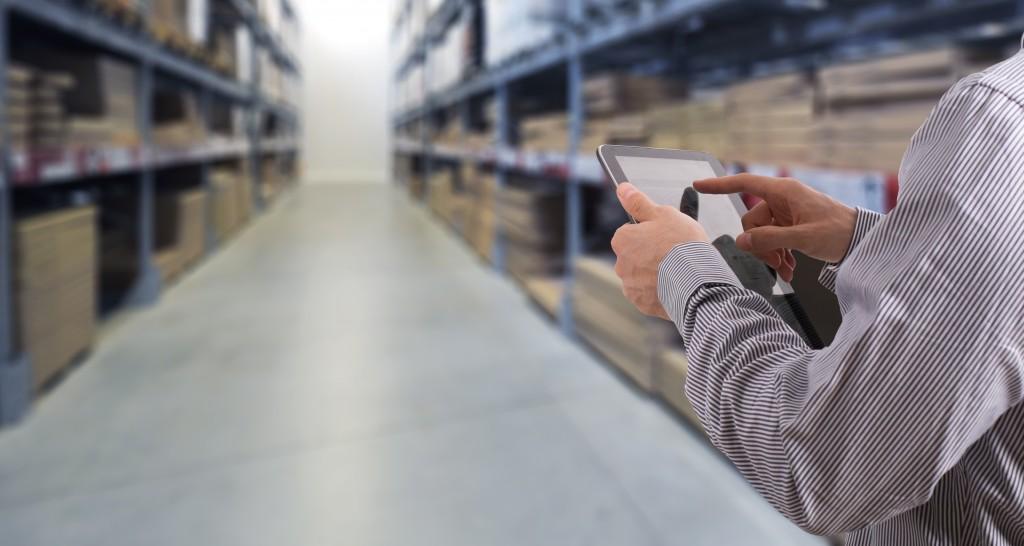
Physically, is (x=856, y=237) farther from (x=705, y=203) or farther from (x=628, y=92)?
(x=628, y=92)

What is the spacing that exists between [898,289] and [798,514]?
20 cm

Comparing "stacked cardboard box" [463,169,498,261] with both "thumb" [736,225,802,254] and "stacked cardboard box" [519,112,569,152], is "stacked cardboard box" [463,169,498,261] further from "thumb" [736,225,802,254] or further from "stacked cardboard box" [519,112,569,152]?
"thumb" [736,225,802,254]

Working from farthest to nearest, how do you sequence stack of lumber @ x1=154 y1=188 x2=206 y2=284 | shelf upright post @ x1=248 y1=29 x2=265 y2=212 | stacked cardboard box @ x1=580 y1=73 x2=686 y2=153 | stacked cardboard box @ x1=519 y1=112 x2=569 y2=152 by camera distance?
shelf upright post @ x1=248 y1=29 x2=265 y2=212
stack of lumber @ x1=154 y1=188 x2=206 y2=284
stacked cardboard box @ x1=519 y1=112 x2=569 y2=152
stacked cardboard box @ x1=580 y1=73 x2=686 y2=153

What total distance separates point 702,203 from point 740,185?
0.15 feet

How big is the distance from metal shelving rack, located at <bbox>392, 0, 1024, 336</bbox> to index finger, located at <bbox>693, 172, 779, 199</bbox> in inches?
32.3

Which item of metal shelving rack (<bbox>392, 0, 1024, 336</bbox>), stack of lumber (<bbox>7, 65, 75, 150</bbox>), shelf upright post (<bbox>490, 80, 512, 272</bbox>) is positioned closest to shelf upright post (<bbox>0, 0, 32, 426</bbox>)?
stack of lumber (<bbox>7, 65, 75, 150</bbox>)

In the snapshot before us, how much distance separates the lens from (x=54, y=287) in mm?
2309

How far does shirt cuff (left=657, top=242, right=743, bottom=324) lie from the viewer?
1.88 ft

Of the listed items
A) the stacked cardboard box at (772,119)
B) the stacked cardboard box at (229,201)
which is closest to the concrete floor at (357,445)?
the stacked cardboard box at (772,119)

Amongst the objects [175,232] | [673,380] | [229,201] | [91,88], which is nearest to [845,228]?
[673,380]

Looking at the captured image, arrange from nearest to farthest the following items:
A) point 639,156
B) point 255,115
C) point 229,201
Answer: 1. point 639,156
2. point 229,201
3. point 255,115

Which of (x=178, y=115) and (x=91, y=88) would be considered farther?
(x=178, y=115)

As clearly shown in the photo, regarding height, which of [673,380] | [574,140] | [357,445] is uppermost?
[574,140]

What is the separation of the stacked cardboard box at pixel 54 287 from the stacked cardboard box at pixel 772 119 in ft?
7.64
